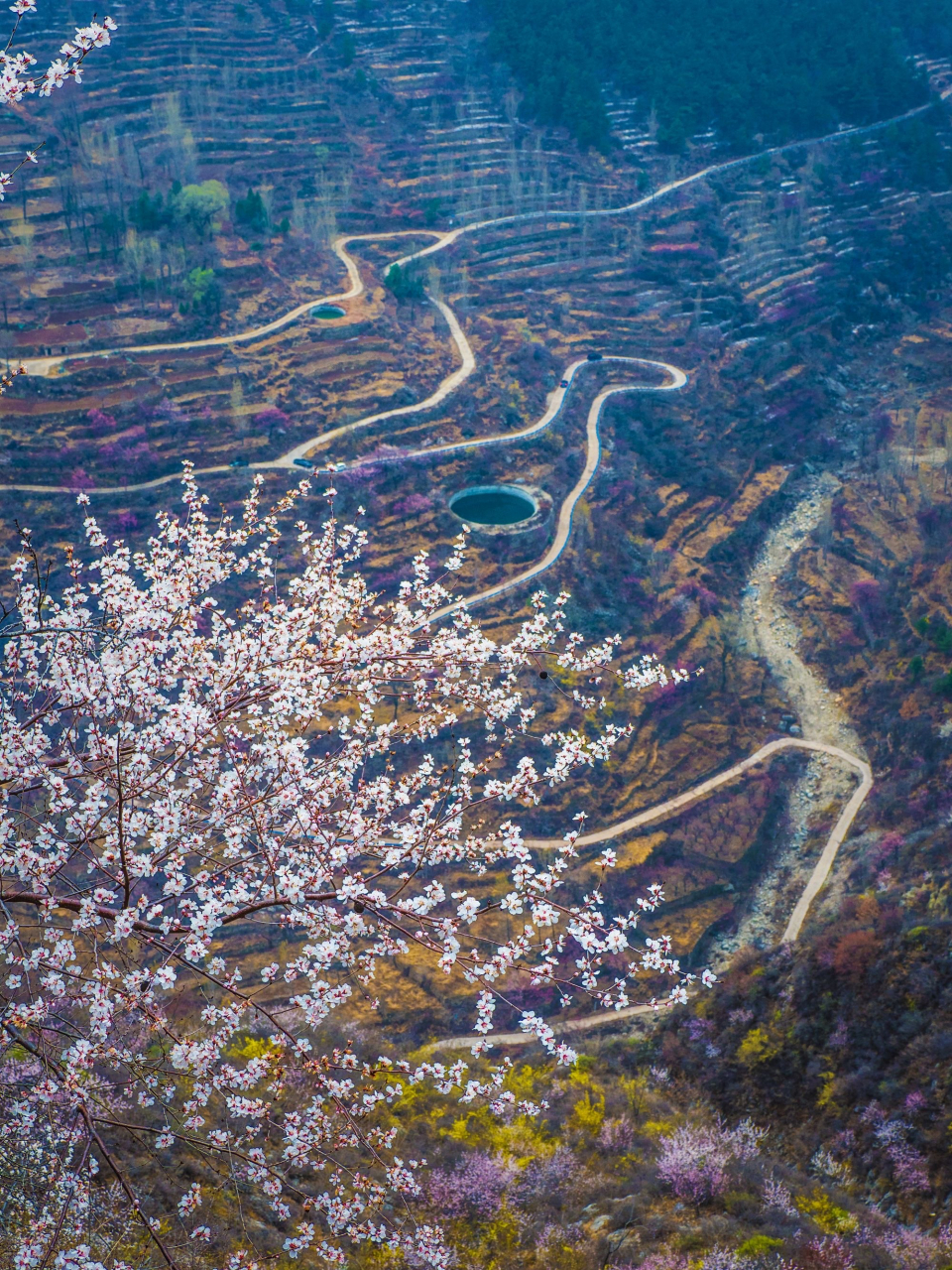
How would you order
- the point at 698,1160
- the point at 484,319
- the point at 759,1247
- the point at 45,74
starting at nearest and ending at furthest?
the point at 45,74, the point at 759,1247, the point at 698,1160, the point at 484,319

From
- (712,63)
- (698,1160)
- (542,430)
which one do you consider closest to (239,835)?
(698,1160)

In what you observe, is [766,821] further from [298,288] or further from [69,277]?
[69,277]

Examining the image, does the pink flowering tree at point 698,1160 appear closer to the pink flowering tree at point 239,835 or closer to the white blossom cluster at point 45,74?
the pink flowering tree at point 239,835

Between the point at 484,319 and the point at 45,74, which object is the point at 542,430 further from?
the point at 45,74

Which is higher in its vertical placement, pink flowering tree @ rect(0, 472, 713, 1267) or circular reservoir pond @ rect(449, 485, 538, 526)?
pink flowering tree @ rect(0, 472, 713, 1267)

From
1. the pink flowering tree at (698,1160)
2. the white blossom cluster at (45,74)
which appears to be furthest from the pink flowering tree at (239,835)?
the pink flowering tree at (698,1160)

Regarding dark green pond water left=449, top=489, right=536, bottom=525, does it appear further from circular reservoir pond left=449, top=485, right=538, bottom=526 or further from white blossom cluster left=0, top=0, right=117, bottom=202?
white blossom cluster left=0, top=0, right=117, bottom=202

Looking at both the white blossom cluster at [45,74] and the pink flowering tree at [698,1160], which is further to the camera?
the pink flowering tree at [698,1160]

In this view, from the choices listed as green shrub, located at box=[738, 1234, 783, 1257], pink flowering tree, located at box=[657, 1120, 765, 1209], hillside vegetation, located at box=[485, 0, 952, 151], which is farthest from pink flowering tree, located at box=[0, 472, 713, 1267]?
hillside vegetation, located at box=[485, 0, 952, 151]
